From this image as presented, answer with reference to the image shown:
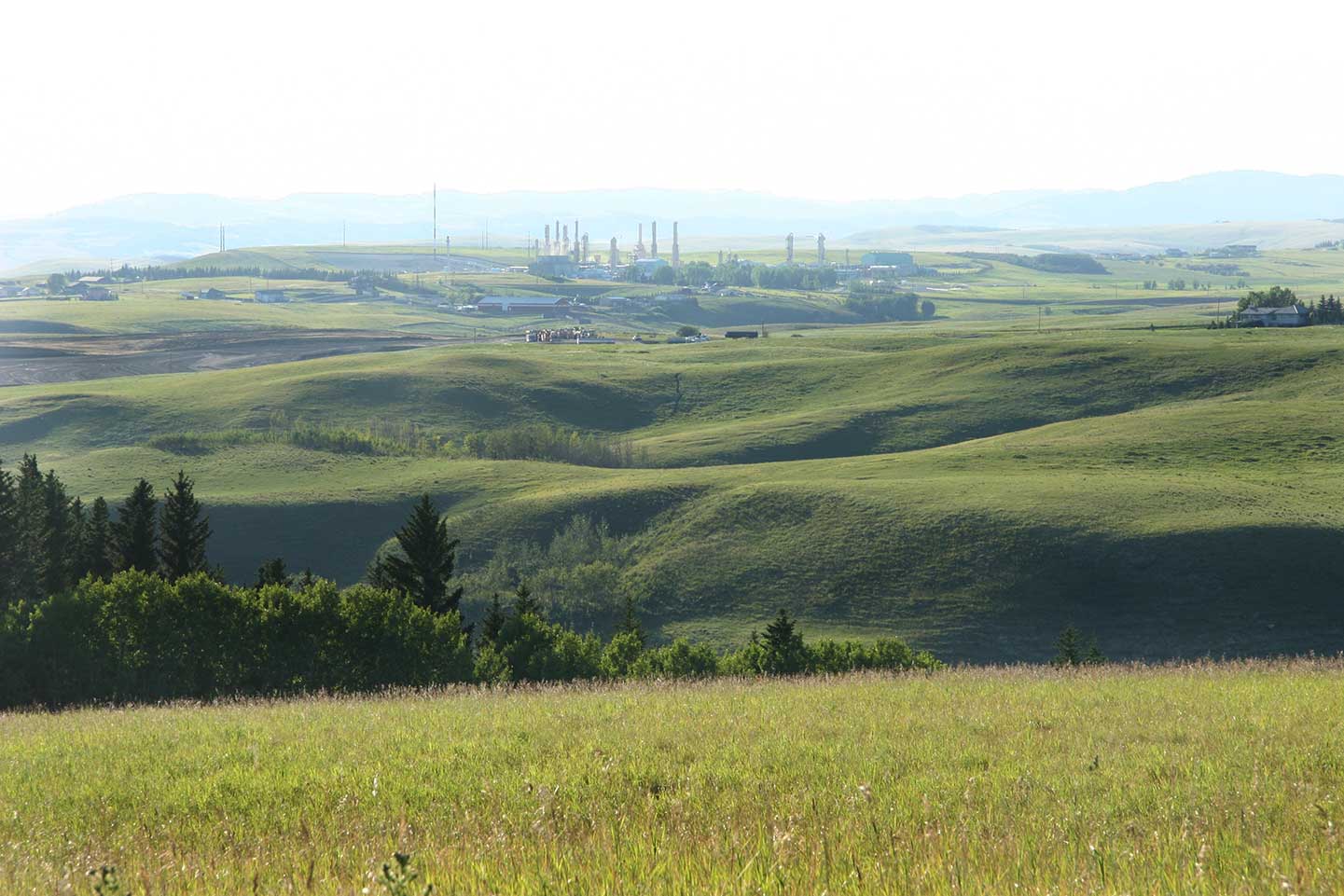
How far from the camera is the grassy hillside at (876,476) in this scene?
293ft

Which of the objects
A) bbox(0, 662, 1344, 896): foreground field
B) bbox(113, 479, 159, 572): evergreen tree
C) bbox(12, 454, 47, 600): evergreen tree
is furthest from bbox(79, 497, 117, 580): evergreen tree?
bbox(0, 662, 1344, 896): foreground field

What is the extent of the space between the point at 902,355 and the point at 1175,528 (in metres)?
99.1

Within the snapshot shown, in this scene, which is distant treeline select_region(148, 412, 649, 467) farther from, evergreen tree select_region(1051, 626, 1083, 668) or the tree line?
the tree line

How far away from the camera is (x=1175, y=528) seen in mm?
96188

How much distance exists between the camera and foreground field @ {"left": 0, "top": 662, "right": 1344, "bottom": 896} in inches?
A: 370

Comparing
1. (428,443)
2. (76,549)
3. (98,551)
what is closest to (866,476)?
(428,443)

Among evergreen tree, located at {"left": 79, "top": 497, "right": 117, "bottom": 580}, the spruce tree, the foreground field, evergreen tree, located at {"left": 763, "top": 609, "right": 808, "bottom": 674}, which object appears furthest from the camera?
evergreen tree, located at {"left": 79, "top": 497, "right": 117, "bottom": 580}

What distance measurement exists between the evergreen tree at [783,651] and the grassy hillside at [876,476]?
27.5 metres

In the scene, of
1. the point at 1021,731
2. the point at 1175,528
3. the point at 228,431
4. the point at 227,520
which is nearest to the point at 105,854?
the point at 1021,731

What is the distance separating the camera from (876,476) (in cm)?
12038

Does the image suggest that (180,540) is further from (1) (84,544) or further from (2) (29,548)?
(1) (84,544)

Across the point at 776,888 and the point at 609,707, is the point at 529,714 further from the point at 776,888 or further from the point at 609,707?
the point at 776,888

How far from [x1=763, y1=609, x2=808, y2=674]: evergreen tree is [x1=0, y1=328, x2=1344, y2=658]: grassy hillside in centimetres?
2753

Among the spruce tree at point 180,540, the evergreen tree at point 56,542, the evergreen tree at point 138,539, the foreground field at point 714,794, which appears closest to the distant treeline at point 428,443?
the evergreen tree at point 56,542
